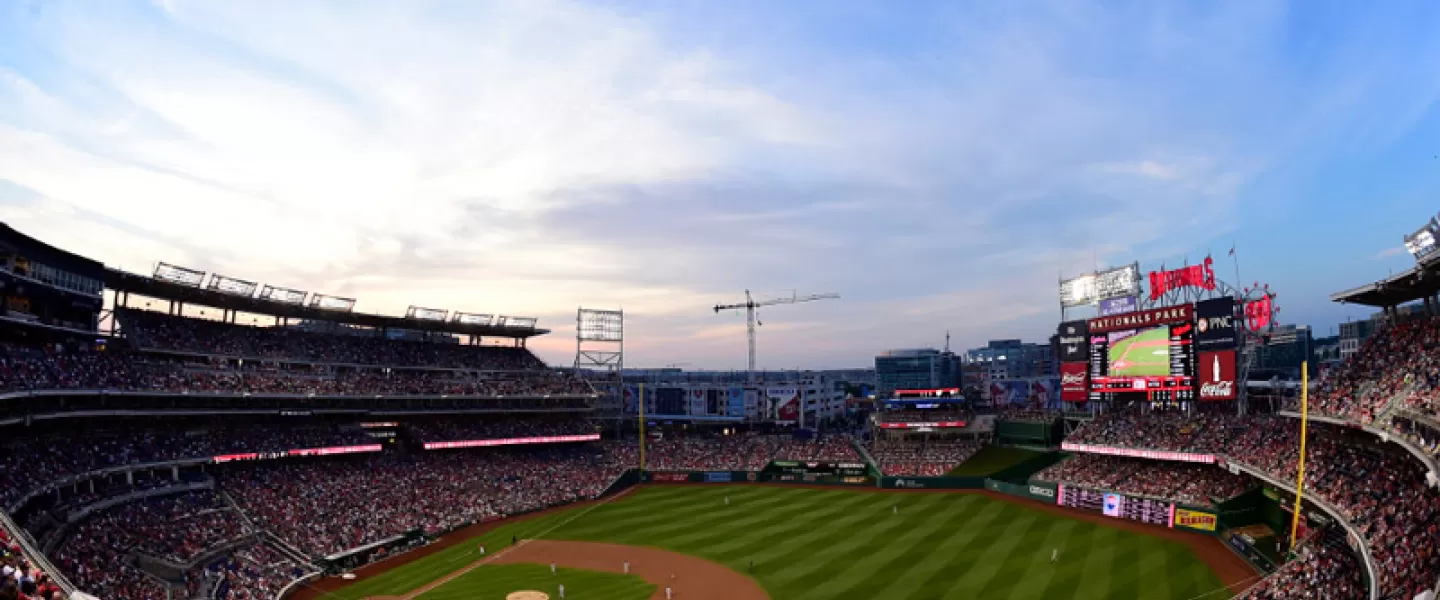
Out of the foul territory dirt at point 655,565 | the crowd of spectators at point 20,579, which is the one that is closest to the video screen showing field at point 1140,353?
the foul territory dirt at point 655,565

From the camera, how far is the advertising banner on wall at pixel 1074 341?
6233 cm

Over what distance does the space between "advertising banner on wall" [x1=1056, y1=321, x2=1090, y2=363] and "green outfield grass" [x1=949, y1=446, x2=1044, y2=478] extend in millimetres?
11483

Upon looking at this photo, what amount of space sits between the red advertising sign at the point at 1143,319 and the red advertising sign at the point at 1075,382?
3.37 metres

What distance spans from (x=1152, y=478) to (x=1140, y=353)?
10.1 metres

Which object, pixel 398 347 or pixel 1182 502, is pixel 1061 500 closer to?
pixel 1182 502

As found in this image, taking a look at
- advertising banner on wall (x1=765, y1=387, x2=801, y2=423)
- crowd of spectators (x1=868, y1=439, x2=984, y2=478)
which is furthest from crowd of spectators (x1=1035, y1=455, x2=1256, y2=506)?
advertising banner on wall (x1=765, y1=387, x2=801, y2=423)

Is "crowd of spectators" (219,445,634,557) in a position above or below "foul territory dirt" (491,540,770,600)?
above

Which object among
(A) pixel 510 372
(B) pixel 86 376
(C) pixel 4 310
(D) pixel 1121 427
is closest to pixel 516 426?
(A) pixel 510 372

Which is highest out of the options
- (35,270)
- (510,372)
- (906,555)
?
(35,270)

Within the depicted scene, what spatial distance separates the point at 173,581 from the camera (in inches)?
1384

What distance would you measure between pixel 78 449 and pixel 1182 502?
68590mm

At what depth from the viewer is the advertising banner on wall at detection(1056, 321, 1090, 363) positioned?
62.3 m

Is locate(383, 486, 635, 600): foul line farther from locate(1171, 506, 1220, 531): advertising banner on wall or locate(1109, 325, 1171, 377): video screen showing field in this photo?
locate(1109, 325, 1171, 377): video screen showing field

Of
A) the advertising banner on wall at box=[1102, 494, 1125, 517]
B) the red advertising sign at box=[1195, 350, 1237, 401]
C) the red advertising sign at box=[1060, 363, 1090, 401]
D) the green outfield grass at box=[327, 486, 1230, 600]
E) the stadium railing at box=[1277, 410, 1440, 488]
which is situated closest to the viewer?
the stadium railing at box=[1277, 410, 1440, 488]
